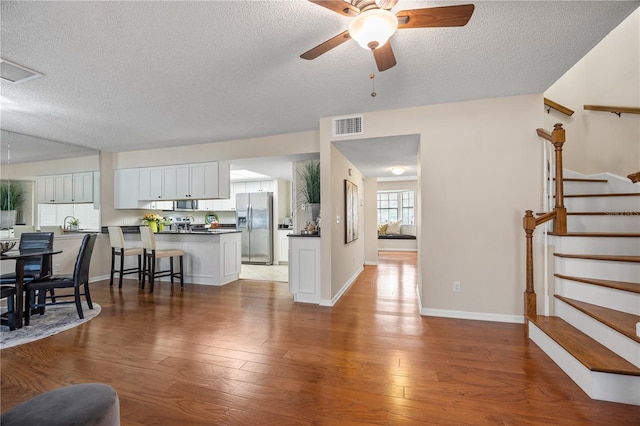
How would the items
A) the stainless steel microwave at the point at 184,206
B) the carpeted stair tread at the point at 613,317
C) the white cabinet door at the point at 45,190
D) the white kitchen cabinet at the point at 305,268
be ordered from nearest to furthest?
the carpeted stair tread at the point at 613,317
the white kitchen cabinet at the point at 305,268
the white cabinet door at the point at 45,190
the stainless steel microwave at the point at 184,206

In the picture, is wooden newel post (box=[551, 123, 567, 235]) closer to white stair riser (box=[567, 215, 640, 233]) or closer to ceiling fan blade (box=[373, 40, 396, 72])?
white stair riser (box=[567, 215, 640, 233])

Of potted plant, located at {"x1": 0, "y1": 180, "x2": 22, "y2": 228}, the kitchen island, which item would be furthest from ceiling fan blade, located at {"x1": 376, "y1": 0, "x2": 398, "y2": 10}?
potted plant, located at {"x1": 0, "y1": 180, "x2": 22, "y2": 228}

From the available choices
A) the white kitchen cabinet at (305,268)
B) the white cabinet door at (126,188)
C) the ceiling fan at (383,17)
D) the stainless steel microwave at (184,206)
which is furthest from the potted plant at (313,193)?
the stainless steel microwave at (184,206)

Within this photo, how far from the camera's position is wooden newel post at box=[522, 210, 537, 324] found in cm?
271

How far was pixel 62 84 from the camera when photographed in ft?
8.96

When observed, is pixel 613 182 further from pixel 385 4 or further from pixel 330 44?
pixel 330 44

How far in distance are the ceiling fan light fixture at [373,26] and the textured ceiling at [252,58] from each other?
42cm

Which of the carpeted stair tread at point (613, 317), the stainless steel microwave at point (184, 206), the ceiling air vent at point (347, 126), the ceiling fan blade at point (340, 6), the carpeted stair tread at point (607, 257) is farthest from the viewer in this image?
the stainless steel microwave at point (184, 206)

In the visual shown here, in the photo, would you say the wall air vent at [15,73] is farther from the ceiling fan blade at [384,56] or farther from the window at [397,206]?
the window at [397,206]

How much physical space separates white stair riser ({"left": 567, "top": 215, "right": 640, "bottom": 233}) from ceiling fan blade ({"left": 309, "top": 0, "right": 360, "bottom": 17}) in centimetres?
306

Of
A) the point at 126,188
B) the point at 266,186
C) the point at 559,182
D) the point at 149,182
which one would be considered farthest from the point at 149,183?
the point at 559,182

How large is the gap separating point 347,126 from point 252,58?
1.60 metres

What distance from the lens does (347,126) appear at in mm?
3623

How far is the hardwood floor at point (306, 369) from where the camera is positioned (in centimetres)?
169
